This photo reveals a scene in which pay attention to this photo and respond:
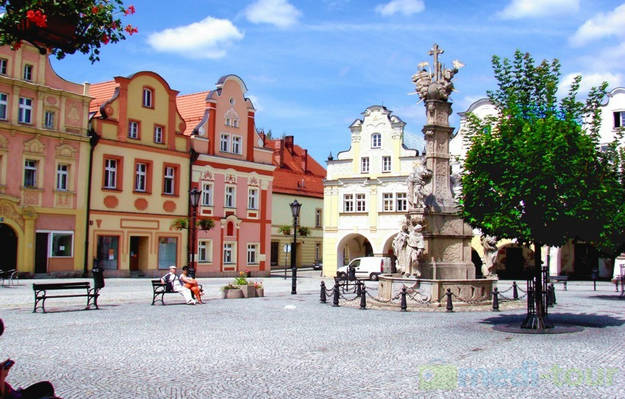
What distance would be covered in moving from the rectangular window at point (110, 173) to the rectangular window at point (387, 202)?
1873 cm

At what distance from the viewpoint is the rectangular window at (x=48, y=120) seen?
34438 millimetres

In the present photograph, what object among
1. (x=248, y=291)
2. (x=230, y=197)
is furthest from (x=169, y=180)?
(x=248, y=291)

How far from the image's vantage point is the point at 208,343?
1187 cm

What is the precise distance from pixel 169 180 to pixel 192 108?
7256mm

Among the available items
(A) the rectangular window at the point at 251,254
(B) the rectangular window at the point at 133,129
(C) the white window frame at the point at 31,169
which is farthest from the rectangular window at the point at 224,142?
(C) the white window frame at the point at 31,169

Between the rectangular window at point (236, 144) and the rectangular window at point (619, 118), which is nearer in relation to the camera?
the rectangular window at point (619, 118)

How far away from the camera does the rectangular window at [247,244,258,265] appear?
149ft

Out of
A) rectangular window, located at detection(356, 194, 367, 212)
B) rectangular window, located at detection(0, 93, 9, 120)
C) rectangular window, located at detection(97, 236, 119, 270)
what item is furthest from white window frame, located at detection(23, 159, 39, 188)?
rectangular window, located at detection(356, 194, 367, 212)

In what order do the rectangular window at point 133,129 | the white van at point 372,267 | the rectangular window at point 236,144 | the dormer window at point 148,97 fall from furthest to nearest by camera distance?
1. the rectangular window at point 236,144
2. the white van at point 372,267
3. the dormer window at point 148,97
4. the rectangular window at point 133,129

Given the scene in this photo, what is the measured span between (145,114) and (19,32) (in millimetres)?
36211

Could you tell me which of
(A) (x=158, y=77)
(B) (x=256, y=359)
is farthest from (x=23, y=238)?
(B) (x=256, y=359)

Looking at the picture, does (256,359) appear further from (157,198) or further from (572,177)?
(157,198)

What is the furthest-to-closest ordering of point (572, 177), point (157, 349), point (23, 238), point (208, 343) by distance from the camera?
point (23, 238), point (572, 177), point (208, 343), point (157, 349)

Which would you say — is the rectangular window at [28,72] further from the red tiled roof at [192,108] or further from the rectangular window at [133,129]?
the red tiled roof at [192,108]
